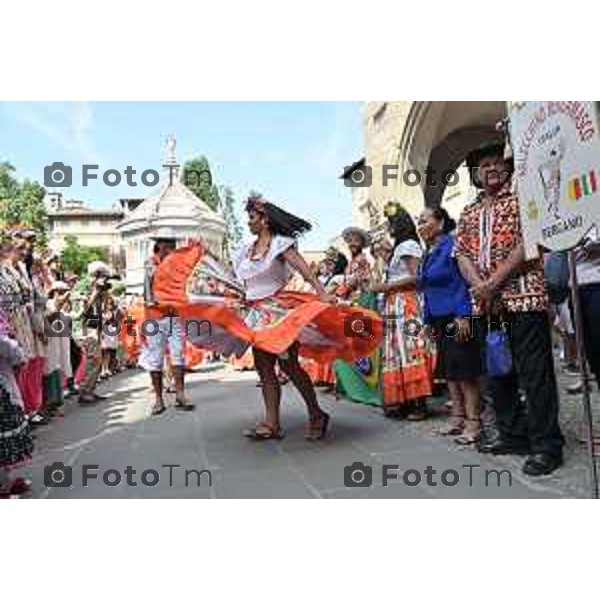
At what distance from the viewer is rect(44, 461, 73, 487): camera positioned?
4.09 metres

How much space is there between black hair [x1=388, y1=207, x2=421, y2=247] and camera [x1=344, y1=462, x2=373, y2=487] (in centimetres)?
201

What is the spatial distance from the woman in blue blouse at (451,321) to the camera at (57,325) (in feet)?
12.1

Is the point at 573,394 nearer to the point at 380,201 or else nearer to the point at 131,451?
the point at 131,451

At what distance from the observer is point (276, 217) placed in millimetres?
5004

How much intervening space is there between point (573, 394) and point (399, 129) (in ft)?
26.8

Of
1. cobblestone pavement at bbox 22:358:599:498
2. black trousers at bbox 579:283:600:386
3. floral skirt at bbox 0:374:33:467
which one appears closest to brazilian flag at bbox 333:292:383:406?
cobblestone pavement at bbox 22:358:599:498

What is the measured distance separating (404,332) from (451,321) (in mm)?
927

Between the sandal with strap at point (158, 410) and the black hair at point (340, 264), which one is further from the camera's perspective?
the black hair at point (340, 264)

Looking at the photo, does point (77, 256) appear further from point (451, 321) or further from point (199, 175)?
point (451, 321)

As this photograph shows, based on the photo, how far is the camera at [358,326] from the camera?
16.1ft

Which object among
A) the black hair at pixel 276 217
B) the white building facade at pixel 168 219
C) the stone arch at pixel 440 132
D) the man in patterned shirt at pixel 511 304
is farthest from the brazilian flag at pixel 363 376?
the stone arch at pixel 440 132

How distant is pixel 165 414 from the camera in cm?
664

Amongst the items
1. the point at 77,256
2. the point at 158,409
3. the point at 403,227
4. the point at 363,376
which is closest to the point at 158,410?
the point at 158,409

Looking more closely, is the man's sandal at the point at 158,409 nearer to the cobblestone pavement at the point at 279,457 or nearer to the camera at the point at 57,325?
the cobblestone pavement at the point at 279,457
